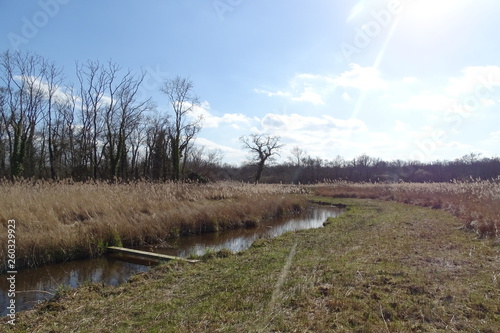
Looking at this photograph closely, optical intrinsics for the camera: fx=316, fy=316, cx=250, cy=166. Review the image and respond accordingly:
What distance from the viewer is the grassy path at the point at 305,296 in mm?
3365

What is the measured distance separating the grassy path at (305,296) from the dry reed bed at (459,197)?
7.79 ft

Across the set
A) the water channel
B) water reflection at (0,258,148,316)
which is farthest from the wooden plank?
water reflection at (0,258,148,316)

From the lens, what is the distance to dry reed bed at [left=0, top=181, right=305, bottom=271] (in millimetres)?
7047

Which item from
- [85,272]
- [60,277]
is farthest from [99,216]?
[60,277]

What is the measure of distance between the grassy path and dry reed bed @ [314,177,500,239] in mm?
2373

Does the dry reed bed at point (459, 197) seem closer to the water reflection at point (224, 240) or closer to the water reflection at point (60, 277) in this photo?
the water reflection at point (224, 240)

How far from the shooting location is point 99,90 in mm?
27359

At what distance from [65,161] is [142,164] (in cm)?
933

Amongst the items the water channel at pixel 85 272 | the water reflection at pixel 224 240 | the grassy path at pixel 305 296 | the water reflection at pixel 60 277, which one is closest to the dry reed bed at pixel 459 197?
the grassy path at pixel 305 296

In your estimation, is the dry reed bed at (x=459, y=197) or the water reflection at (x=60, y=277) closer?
the water reflection at (x=60, y=277)

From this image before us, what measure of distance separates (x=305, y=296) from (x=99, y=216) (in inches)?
275

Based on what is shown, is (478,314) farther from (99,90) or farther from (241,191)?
(99,90)

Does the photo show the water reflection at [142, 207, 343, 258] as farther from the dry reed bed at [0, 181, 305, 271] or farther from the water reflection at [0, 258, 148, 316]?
the water reflection at [0, 258, 148, 316]

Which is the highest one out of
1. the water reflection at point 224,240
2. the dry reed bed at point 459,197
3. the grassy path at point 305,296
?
the dry reed bed at point 459,197
